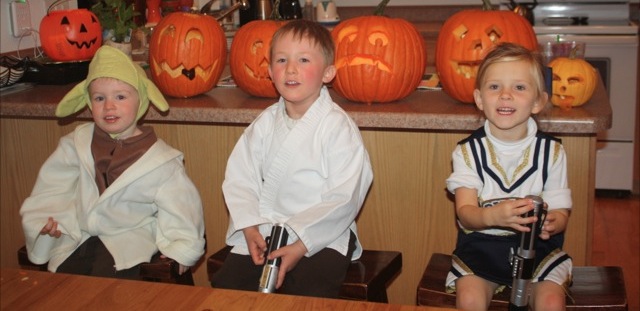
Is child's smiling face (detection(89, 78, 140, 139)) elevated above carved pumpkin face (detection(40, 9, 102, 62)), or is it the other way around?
carved pumpkin face (detection(40, 9, 102, 62))

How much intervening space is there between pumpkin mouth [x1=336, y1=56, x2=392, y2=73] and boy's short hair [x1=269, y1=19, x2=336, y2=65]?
11 centimetres

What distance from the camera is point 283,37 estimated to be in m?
2.04

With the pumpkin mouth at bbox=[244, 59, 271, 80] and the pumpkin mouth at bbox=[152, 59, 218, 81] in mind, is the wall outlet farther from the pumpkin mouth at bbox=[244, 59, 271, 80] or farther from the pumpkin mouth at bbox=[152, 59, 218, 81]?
the pumpkin mouth at bbox=[244, 59, 271, 80]

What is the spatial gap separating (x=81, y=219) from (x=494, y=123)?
3.65 ft

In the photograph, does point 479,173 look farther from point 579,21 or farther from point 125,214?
point 579,21

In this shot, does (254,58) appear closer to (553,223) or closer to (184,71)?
(184,71)

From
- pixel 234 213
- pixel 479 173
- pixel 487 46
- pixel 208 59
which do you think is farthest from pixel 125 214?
pixel 487 46

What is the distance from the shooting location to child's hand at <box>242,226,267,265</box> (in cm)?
195

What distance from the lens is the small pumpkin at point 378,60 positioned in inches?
85.4

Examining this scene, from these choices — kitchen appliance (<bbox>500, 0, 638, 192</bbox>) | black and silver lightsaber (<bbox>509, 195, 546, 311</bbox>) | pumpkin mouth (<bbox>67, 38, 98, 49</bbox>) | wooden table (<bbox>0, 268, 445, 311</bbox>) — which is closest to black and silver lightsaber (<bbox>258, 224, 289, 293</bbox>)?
wooden table (<bbox>0, 268, 445, 311</bbox>)

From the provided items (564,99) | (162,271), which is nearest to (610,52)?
(564,99)

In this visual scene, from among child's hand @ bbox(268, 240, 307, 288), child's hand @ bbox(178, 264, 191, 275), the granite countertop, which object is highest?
the granite countertop

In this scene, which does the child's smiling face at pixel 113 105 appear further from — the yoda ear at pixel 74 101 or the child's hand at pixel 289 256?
the child's hand at pixel 289 256

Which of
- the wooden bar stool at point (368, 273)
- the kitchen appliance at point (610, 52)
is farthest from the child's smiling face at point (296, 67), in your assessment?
the kitchen appliance at point (610, 52)
